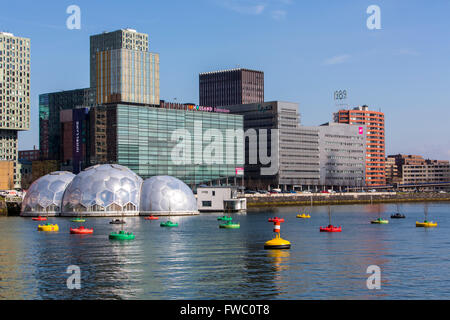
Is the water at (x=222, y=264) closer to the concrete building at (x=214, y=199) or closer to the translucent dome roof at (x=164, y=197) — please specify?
the translucent dome roof at (x=164, y=197)

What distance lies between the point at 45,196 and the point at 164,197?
85.5ft

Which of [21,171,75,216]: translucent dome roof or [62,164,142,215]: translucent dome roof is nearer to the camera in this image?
[62,164,142,215]: translucent dome roof

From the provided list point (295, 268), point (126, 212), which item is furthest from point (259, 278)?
point (126, 212)

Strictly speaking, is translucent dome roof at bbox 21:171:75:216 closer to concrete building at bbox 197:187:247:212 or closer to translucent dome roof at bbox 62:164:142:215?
translucent dome roof at bbox 62:164:142:215

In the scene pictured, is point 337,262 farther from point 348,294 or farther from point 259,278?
point 348,294

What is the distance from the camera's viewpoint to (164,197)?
15400cm

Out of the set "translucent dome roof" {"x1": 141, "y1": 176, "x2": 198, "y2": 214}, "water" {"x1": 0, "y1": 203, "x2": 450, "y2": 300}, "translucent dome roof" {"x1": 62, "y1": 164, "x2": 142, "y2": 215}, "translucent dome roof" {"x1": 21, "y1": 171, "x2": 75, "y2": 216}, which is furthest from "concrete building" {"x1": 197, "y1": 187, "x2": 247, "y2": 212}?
"water" {"x1": 0, "y1": 203, "x2": 450, "y2": 300}

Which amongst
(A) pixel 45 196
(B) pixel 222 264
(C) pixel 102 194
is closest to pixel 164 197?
(C) pixel 102 194

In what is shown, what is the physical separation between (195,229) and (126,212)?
36.1 metres

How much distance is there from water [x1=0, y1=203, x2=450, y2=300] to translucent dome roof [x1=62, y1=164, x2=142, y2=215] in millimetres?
32791

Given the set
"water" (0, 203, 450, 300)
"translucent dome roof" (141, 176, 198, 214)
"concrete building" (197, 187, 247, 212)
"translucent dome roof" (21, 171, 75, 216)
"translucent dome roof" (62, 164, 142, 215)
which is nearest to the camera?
"water" (0, 203, 450, 300)

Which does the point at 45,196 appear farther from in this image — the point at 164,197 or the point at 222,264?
the point at 222,264

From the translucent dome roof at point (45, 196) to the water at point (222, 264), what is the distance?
128 feet

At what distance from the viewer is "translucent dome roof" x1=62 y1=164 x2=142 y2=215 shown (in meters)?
148
